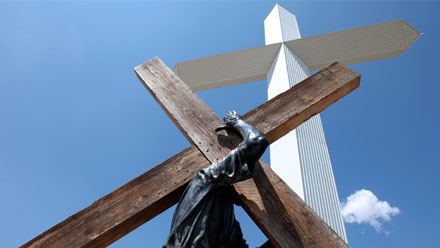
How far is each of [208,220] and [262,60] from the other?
162 inches

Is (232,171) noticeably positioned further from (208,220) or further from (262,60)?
(262,60)

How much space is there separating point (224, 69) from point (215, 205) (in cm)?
430

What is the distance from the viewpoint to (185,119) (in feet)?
5.01

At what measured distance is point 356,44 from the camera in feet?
16.4

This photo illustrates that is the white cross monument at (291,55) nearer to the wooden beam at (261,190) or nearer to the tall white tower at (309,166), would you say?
the tall white tower at (309,166)

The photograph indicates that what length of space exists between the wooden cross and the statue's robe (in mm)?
79

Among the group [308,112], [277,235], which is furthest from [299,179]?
[277,235]

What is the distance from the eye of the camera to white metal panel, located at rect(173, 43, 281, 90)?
203 inches

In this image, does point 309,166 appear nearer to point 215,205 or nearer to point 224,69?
point 215,205

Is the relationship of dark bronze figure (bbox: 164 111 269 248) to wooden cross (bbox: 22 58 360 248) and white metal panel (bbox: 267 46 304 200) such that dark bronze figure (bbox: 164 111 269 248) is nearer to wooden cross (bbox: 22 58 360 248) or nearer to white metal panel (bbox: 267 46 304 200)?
wooden cross (bbox: 22 58 360 248)

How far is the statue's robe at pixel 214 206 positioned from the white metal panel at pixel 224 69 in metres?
3.97

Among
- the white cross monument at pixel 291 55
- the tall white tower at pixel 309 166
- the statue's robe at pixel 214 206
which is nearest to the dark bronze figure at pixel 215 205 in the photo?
the statue's robe at pixel 214 206

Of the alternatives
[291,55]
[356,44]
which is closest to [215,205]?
[291,55]

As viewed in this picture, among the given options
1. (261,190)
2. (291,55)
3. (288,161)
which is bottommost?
(261,190)
